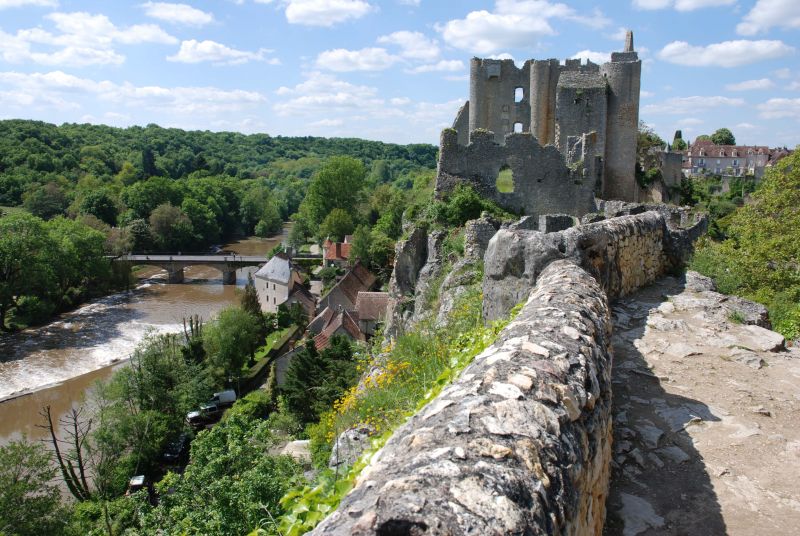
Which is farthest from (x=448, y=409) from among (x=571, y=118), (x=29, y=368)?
(x=29, y=368)

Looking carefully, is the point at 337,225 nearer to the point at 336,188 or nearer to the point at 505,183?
the point at 336,188

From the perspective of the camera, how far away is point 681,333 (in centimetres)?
704

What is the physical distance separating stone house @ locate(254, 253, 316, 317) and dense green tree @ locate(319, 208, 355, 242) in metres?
10.8

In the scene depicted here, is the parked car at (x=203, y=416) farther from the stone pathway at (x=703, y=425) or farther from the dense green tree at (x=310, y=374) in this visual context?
the stone pathway at (x=703, y=425)

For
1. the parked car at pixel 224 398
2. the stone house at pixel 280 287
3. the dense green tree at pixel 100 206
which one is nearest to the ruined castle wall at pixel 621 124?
the parked car at pixel 224 398

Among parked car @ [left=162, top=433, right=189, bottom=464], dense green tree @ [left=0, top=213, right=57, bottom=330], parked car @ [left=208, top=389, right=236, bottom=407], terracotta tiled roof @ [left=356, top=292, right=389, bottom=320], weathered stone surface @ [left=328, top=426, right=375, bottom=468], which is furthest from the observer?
dense green tree @ [left=0, top=213, right=57, bottom=330]

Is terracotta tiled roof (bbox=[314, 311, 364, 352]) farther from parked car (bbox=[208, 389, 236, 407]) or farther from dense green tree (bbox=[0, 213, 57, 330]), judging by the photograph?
dense green tree (bbox=[0, 213, 57, 330])

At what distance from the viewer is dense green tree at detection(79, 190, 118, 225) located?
64.1 metres

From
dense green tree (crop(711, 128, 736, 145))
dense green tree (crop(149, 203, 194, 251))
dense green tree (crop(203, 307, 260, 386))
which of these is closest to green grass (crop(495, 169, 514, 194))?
dense green tree (crop(203, 307, 260, 386))

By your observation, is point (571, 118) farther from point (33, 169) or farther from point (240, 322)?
point (33, 169)

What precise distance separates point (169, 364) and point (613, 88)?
21.3 m

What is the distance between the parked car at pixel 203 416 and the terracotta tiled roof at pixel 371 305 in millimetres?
8685

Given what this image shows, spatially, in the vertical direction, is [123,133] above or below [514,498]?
above

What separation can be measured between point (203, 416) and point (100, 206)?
45611mm
